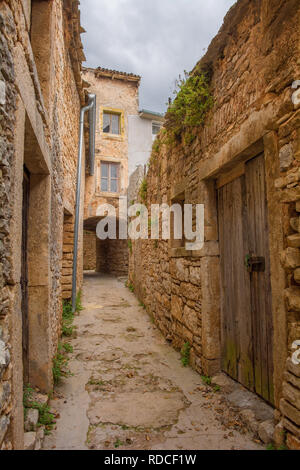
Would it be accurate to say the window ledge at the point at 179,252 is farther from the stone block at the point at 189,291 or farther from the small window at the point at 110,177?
the small window at the point at 110,177

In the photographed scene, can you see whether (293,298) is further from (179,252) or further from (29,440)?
(179,252)

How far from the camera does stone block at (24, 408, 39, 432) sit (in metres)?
2.07

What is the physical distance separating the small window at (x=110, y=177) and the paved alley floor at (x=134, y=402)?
26.2 ft

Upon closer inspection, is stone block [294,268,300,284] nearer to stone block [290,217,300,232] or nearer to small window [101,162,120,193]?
stone block [290,217,300,232]

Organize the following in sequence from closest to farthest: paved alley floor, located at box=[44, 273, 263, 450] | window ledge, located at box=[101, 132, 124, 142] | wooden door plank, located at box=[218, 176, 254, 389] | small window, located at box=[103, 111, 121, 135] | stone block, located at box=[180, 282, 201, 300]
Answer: paved alley floor, located at box=[44, 273, 263, 450], wooden door plank, located at box=[218, 176, 254, 389], stone block, located at box=[180, 282, 201, 300], window ledge, located at box=[101, 132, 124, 142], small window, located at box=[103, 111, 121, 135]

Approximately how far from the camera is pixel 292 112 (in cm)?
187

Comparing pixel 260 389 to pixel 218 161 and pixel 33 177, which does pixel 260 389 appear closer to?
pixel 218 161

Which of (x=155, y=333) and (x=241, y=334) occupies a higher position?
(x=241, y=334)

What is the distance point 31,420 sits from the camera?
211 centimetres

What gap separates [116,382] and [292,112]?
302 cm

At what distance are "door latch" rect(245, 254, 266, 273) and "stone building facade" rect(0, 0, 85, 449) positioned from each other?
1.87m

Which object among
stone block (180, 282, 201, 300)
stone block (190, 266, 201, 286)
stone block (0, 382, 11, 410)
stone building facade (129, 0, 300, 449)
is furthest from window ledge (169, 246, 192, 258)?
stone block (0, 382, 11, 410)

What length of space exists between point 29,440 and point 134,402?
1092mm
